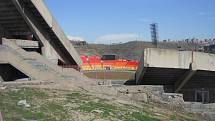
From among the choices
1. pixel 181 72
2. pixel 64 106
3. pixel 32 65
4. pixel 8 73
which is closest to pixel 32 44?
pixel 8 73

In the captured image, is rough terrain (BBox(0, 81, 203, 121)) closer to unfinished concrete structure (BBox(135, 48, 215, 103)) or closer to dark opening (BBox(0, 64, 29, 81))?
unfinished concrete structure (BBox(135, 48, 215, 103))

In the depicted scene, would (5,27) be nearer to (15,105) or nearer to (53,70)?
(53,70)

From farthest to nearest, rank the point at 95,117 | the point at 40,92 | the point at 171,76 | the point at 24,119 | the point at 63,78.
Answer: the point at 171,76 < the point at 63,78 < the point at 40,92 < the point at 95,117 < the point at 24,119

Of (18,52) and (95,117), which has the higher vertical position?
(18,52)

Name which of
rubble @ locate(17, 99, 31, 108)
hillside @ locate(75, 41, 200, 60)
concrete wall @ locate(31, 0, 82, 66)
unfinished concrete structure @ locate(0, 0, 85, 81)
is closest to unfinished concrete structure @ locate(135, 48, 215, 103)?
unfinished concrete structure @ locate(0, 0, 85, 81)

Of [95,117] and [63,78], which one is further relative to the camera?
[63,78]

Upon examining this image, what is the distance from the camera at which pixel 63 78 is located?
81.4 feet

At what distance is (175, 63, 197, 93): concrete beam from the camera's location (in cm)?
2669

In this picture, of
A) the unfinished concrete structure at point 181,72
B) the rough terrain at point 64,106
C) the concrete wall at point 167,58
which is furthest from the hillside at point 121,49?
the rough terrain at point 64,106

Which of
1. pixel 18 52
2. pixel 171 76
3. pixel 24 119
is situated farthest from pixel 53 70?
pixel 24 119

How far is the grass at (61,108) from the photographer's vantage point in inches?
550

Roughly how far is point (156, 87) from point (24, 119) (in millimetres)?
14162

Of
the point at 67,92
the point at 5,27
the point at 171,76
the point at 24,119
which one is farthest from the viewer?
the point at 5,27

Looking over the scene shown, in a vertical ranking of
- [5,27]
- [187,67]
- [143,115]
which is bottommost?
[143,115]
